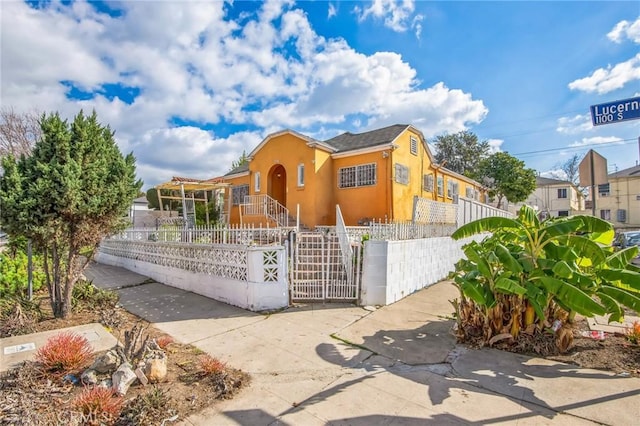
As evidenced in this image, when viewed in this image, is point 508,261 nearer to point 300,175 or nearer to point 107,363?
point 107,363

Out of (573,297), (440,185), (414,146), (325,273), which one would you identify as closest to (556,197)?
(440,185)

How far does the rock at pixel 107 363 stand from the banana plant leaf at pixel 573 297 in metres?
6.13

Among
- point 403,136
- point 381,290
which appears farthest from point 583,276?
point 403,136

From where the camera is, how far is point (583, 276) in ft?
14.8

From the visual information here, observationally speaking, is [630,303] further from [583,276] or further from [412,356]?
[412,356]

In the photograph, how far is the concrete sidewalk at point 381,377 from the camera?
3.27 m

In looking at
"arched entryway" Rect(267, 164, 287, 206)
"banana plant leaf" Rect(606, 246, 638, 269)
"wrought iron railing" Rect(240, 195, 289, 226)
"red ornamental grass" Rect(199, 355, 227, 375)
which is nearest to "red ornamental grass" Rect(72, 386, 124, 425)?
"red ornamental grass" Rect(199, 355, 227, 375)

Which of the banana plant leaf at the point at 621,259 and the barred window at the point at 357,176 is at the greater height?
the barred window at the point at 357,176

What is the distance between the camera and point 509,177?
28.0m

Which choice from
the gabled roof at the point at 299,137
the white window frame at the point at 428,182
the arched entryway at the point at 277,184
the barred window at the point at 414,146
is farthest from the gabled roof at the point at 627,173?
the arched entryway at the point at 277,184

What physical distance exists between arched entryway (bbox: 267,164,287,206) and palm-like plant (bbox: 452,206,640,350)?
13.7 metres

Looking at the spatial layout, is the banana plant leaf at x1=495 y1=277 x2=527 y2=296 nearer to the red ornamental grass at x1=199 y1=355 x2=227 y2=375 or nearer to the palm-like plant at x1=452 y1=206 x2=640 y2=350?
the palm-like plant at x1=452 y1=206 x2=640 y2=350

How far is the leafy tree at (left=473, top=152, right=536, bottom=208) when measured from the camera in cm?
2789

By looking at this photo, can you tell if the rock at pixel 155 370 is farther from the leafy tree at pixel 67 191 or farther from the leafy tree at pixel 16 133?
the leafy tree at pixel 16 133
